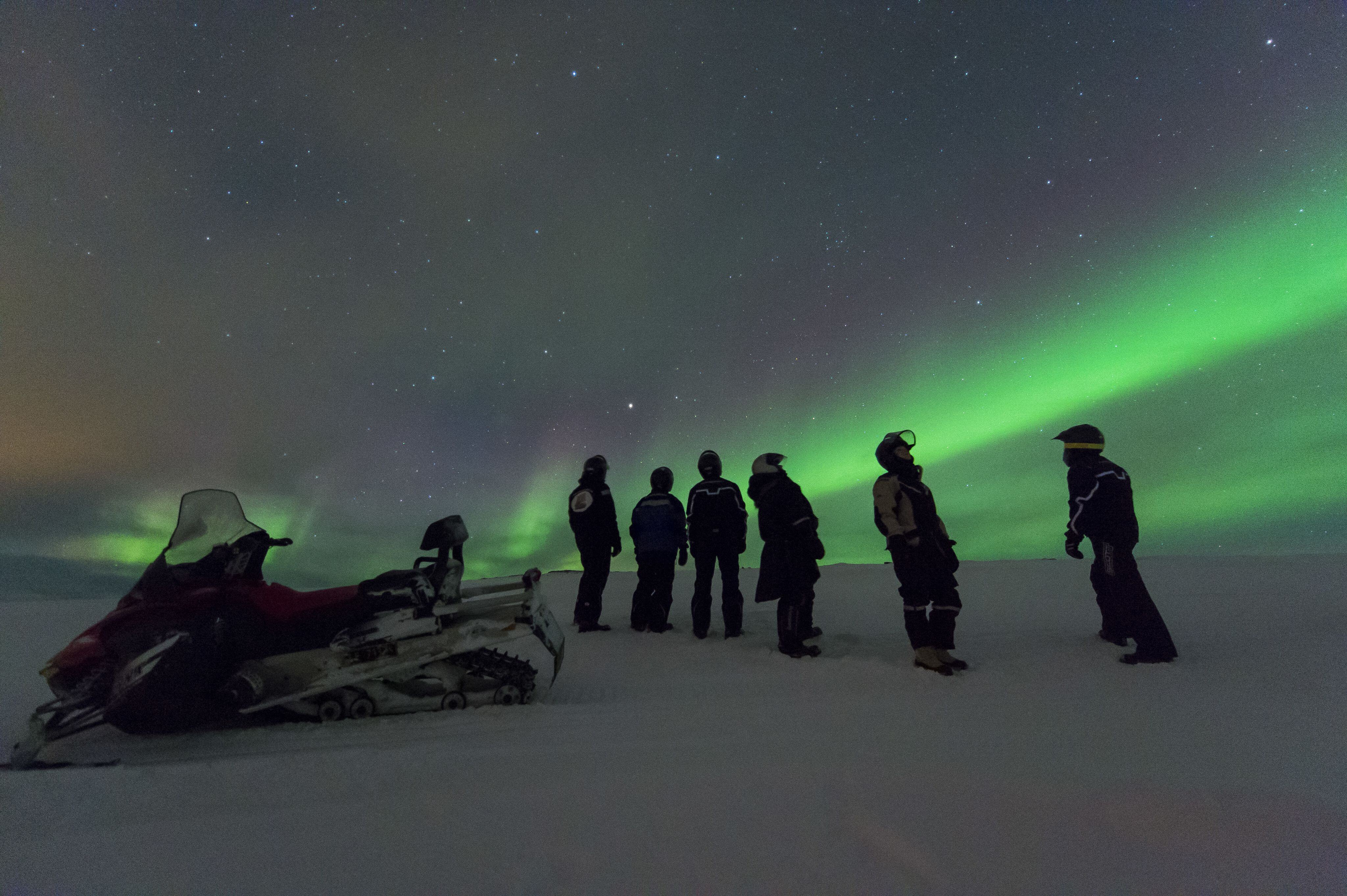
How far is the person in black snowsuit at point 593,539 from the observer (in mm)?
8273

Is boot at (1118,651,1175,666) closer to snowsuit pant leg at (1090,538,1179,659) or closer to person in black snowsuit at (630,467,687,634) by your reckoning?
snowsuit pant leg at (1090,538,1179,659)

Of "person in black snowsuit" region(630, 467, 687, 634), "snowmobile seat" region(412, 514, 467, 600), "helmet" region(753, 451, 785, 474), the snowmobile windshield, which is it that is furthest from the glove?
the snowmobile windshield

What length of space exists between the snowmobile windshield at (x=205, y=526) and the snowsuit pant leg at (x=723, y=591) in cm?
488

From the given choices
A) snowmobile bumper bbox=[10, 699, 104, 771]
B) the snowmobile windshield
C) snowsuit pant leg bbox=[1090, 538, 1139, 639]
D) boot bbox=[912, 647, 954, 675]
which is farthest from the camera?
snowsuit pant leg bbox=[1090, 538, 1139, 639]

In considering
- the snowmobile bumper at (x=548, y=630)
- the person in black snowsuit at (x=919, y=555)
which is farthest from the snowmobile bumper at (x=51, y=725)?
the person in black snowsuit at (x=919, y=555)

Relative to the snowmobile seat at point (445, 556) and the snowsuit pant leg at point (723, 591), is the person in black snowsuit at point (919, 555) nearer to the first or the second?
the snowsuit pant leg at point (723, 591)

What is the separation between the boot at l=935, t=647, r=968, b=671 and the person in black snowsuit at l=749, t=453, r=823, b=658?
1.20m

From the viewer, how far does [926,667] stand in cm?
560

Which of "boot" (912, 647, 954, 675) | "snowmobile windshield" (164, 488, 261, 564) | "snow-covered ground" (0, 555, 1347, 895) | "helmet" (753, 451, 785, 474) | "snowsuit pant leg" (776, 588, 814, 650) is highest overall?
"helmet" (753, 451, 785, 474)

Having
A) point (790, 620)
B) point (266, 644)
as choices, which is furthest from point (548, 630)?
point (790, 620)

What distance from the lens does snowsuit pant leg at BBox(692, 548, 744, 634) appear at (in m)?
7.70

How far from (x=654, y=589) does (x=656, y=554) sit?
22.4 inches

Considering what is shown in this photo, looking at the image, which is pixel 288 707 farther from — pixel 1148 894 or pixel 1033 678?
pixel 1033 678

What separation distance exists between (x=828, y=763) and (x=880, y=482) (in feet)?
11.8
